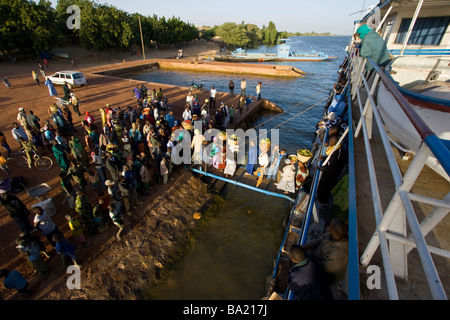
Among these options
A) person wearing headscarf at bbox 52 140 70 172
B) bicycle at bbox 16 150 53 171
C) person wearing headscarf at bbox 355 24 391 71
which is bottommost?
bicycle at bbox 16 150 53 171

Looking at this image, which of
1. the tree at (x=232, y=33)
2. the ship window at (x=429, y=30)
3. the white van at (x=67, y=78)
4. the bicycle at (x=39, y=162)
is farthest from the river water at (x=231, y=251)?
the tree at (x=232, y=33)

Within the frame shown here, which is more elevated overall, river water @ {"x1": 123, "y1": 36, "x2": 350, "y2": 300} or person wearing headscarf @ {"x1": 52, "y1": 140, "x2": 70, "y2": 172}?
person wearing headscarf @ {"x1": 52, "y1": 140, "x2": 70, "y2": 172}

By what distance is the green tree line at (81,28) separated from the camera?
30.3 metres

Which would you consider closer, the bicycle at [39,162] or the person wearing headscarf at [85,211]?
the person wearing headscarf at [85,211]

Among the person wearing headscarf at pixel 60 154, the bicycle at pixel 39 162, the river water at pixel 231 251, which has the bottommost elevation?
the river water at pixel 231 251

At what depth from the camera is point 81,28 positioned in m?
39.7

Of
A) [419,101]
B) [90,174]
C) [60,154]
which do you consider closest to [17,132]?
[60,154]

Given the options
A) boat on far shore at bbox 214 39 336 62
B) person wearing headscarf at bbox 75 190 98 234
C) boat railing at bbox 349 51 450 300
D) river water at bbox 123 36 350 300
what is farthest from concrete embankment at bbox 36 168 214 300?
boat on far shore at bbox 214 39 336 62

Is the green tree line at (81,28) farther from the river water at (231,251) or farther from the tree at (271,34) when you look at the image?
the tree at (271,34)

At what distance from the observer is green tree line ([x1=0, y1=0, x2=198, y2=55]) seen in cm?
3031

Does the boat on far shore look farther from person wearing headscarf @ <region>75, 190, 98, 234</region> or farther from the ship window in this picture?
person wearing headscarf @ <region>75, 190, 98, 234</region>

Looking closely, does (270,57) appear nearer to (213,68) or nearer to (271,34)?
(213,68)
